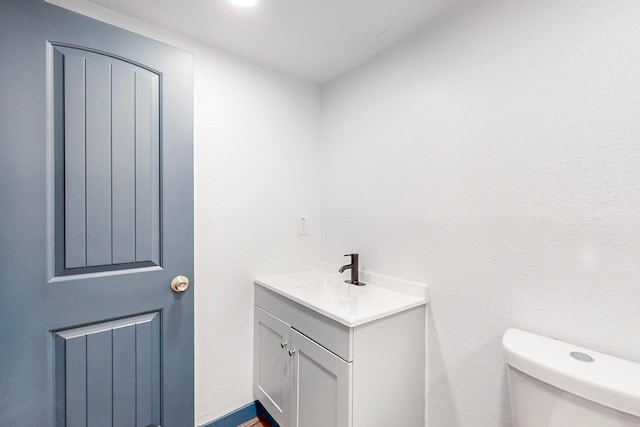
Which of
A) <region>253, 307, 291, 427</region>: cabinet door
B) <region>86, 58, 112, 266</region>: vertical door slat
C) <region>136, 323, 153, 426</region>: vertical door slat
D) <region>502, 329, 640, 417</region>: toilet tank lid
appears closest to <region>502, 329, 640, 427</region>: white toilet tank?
<region>502, 329, 640, 417</region>: toilet tank lid

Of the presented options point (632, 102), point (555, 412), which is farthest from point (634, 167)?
point (555, 412)

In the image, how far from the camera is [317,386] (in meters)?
1.17

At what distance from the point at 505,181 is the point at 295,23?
120cm

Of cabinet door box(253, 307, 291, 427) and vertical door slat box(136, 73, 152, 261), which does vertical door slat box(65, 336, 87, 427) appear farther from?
cabinet door box(253, 307, 291, 427)

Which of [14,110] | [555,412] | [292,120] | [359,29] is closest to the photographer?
[555,412]

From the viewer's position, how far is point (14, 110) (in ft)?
3.22

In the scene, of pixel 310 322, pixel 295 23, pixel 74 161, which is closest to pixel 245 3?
pixel 295 23

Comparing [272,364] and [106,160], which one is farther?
[272,364]

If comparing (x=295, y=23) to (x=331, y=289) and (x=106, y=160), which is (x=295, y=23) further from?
(x=331, y=289)

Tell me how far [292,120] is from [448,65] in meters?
0.99

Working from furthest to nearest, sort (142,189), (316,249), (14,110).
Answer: (316,249), (142,189), (14,110)

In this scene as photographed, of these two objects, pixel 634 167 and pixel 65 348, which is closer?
pixel 634 167

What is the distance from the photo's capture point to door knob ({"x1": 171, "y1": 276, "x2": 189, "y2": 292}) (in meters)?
1.28

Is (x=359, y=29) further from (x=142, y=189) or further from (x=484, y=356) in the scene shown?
(x=484, y=356)
